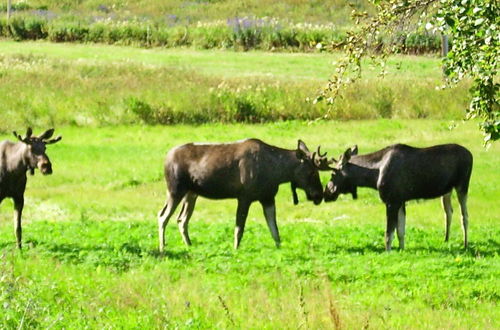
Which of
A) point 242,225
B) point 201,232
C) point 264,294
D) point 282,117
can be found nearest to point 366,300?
point 264,294

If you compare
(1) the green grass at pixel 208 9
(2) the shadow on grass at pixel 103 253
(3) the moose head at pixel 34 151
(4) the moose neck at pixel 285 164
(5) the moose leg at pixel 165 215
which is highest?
(3) the moose head at pixel 34 151

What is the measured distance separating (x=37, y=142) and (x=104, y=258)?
2.72m

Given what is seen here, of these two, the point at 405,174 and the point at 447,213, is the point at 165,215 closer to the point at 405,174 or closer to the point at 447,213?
the point at 405,174

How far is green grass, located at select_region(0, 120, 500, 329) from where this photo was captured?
41.9 feet

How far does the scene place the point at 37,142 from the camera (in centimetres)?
1873

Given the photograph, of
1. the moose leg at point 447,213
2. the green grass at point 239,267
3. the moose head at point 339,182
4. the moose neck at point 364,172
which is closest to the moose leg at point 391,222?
the green grass at point 239,267

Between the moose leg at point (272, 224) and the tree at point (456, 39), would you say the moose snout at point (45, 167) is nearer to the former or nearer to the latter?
the moose leg at point (272, 224)

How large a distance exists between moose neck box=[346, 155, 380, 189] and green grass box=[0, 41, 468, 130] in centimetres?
2266

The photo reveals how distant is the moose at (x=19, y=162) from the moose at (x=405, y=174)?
538cm

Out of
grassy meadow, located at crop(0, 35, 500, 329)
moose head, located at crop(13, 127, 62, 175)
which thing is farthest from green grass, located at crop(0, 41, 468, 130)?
moose head, located at crop(13, 127, 62, 175)

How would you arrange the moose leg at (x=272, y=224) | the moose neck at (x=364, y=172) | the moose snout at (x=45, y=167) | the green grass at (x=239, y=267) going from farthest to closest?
the moose neck at (x=364, y=172) → the moose leg at (x=272, y=224) → the moose snout at (x=45, y=167) → the green grass at (x=239, y=267)

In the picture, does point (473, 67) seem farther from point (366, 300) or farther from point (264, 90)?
point (264, 90)

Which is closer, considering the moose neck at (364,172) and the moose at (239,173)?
the moose at (239,173)

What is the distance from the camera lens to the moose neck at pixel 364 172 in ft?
65.2
